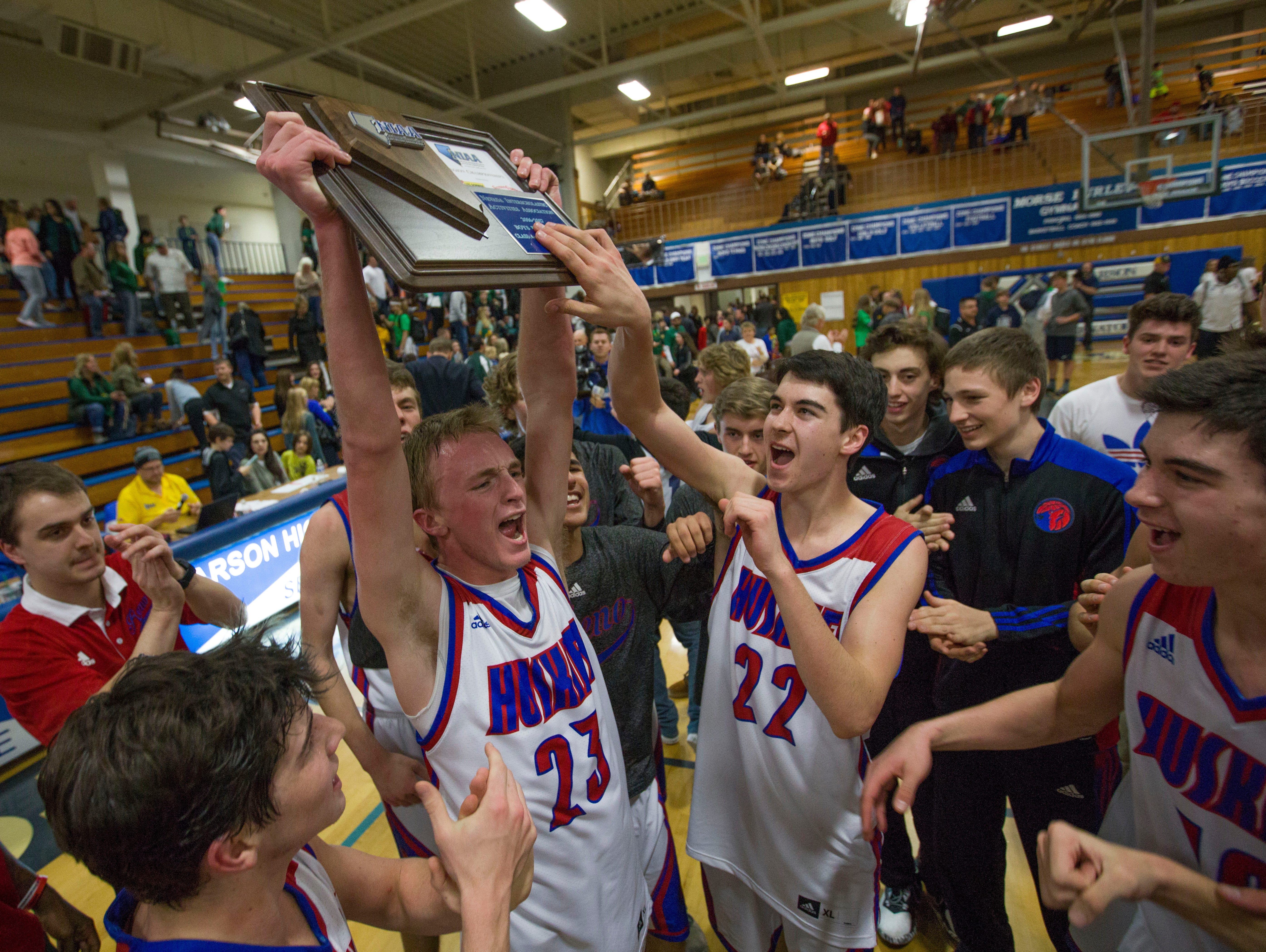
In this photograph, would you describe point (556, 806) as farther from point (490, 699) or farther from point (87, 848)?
point (87, 848)

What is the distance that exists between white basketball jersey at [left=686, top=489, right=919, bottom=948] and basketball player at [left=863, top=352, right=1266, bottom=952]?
12.9 inches

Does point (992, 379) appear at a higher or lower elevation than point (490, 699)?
higher

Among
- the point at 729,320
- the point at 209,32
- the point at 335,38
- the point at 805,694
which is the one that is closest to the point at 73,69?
the point at 209,32

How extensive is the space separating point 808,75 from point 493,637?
801 inches

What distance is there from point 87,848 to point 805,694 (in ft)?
4.80

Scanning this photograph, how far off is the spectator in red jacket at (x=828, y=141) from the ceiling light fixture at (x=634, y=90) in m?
4.74

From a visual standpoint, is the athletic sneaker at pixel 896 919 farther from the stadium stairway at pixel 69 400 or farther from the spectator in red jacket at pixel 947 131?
the spectator in red jacket at pixel 947 131

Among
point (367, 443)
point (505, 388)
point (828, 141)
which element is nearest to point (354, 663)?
point (367, 443)

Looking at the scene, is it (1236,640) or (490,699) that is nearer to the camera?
(1236,640)

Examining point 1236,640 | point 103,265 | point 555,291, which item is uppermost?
point 103,265

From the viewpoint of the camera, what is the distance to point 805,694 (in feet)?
5.64

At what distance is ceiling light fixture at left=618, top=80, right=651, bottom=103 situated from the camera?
16.3 metres

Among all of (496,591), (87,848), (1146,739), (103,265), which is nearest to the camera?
(87,848)

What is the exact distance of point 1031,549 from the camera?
2.14 m
